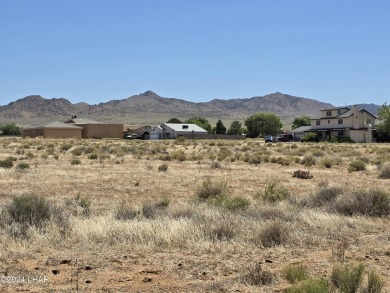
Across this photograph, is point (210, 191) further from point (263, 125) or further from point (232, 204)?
point (263, 125)

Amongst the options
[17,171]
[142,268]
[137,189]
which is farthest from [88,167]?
[142,268]

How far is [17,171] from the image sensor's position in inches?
1001

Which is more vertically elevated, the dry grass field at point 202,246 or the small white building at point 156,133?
the small white building at point 156,133

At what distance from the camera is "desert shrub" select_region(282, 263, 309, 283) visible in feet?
23.5

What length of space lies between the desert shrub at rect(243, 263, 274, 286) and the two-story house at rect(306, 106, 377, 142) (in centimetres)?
8589

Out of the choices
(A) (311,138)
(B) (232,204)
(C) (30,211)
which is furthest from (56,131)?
(C) (30,211)

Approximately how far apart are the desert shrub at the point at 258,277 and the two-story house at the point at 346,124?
85886 mm

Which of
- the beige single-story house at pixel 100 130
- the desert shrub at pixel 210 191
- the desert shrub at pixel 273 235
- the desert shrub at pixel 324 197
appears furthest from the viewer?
the beige single-story house at pixel 100 130

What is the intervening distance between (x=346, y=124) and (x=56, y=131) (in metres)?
59.2

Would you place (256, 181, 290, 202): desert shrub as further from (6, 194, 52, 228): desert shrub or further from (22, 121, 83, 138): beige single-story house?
(22, 121, 83, 138): beige single-story house

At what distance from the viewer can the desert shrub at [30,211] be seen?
→ 10734 millimetres

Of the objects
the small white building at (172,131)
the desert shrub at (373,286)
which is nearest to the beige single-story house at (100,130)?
the small white building at (172,131)

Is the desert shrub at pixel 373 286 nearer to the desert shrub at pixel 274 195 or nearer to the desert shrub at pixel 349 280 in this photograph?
the desert shrub at pixel 349 280

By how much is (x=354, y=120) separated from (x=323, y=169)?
66.7m
